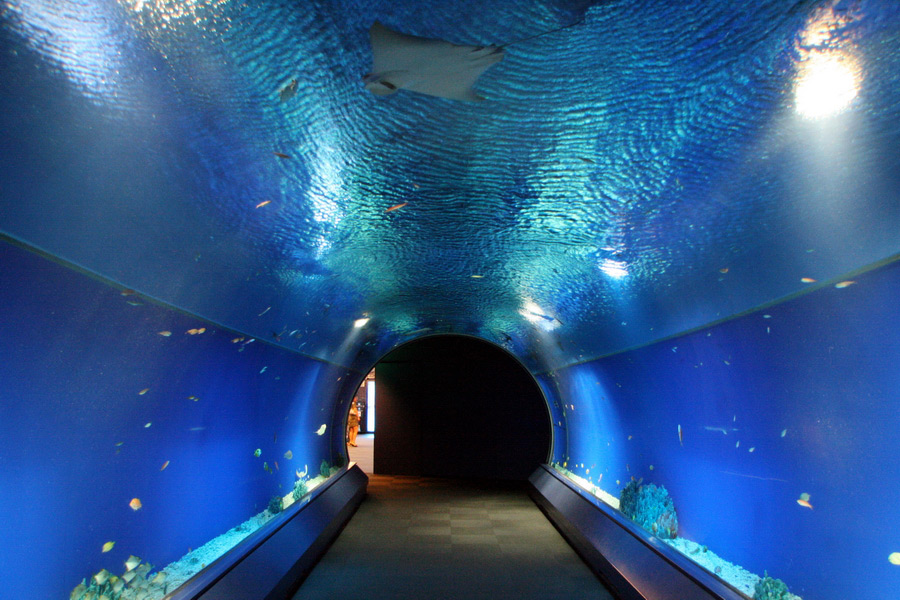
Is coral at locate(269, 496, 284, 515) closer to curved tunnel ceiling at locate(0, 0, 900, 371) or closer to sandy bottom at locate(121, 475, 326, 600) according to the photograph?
sandy bottom at locate(121, 475, 326, 600)

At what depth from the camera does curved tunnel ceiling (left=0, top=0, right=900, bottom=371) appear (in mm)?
2320

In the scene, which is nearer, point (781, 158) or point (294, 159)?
point (781, 158)

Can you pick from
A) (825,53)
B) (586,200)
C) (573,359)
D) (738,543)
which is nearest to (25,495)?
(586,200)

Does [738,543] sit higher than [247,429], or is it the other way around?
[247,429]

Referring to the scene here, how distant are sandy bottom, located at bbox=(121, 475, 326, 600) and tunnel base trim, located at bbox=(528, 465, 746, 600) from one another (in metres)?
3.79

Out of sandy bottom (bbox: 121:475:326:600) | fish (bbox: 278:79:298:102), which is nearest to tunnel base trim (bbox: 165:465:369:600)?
sandy bottom (bbox: 121:475:326:600)

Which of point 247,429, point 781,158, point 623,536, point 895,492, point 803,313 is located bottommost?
point 623,536

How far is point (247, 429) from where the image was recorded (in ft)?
23.8

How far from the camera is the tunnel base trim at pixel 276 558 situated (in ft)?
15.4

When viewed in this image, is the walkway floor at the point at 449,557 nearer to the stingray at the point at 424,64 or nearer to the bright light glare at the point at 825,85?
the stingray at the point at 424,64

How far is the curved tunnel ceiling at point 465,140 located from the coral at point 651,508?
2564mm

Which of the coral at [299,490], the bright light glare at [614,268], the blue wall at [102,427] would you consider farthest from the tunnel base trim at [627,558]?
the blue wall at [102,427]

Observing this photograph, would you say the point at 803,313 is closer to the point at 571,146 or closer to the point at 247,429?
the point at 571,146

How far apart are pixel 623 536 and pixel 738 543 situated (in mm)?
1463
